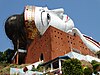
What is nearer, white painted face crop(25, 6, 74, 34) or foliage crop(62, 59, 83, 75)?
foliage crop(62, 59, 83, 75)

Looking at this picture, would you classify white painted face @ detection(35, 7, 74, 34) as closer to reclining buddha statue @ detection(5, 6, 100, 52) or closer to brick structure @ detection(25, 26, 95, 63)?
reclining buddha statue @ detection(5, 6, 100, 52)

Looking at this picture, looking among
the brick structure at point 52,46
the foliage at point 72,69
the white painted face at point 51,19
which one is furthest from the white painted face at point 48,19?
the foliage at point 72,69

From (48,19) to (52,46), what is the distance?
8.54 m

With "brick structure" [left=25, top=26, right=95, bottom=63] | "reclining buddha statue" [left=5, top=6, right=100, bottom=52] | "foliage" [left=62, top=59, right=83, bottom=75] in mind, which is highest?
"reclining buddha statue" [left=5, top=6, right=100, bottom=52]

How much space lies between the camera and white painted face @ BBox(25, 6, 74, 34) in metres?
70.9

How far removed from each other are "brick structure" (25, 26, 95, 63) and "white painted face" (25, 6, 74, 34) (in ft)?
8.71

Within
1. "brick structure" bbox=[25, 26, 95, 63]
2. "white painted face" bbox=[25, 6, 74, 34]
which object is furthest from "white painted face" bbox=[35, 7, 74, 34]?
"brick structure" bbox=[25, 26, 95, 63]

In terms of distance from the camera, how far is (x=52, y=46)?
64.0 meters

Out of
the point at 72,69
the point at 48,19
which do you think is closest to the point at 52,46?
the point at 48,19

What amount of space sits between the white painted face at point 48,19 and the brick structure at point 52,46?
2.66m

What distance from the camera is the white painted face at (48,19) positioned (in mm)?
70875

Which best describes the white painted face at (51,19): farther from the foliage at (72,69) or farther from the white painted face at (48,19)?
the foliage at (72,69)

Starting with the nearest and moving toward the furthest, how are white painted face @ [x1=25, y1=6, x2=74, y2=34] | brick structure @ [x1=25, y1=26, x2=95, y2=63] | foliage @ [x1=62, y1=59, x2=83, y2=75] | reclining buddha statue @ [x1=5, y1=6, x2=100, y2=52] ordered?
foliage @ [x1=62, y1=59, x2=83, y2=75], brick structure @ [x1=25, y1=26, x2=95, y2=63], white painted face @ [x1=25, y1=6, x2=74, y2=34], reclining buddha statue @ [x1=5, y1=6, x2=100, y2=52]

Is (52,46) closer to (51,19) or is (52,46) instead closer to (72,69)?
(51,19)
